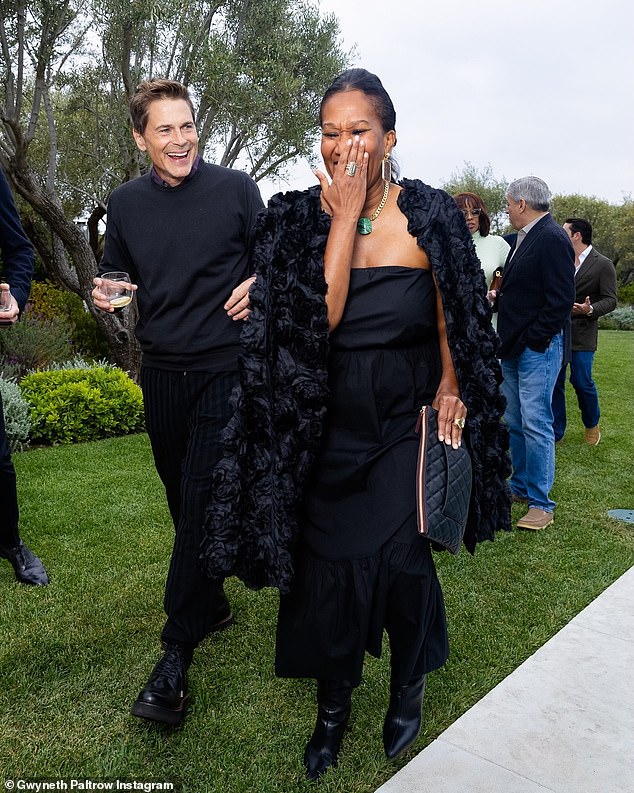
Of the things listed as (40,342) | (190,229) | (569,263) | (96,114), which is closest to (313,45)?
(96,114)

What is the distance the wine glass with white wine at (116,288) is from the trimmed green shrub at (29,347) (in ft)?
20.1

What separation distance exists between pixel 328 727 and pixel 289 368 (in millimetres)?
1251

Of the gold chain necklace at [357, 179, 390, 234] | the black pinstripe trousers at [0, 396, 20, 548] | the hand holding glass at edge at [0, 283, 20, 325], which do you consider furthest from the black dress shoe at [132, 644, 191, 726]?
the gold chain necklace at [357, 179, 390, 234]

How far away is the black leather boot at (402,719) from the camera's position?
2486 mm

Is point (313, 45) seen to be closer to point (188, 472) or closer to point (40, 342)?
point (40, 342)

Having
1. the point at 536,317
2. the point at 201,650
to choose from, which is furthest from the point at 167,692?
the point at 536,317

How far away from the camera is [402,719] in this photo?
98.4 inches

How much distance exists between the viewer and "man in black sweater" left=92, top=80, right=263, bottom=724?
2783 millimetres

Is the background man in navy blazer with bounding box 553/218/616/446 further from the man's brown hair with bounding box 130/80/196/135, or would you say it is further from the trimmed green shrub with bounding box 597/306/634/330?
the trimmed green shrub with bounding box 597/306/634/330

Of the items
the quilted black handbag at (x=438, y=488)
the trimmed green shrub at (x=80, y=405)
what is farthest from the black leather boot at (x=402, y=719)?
the trimmed green shrub at (x=80, y=405)

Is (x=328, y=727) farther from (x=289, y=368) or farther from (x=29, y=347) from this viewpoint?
(x=29, y=347)

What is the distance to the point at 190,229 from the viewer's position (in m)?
2.79

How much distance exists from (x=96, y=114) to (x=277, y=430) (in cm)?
1211

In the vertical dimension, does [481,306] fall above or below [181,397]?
above
